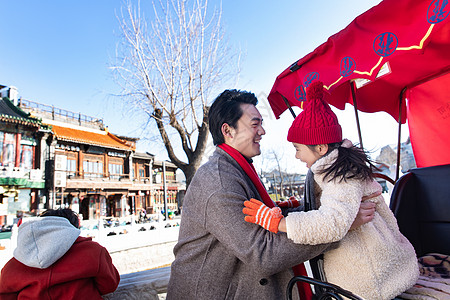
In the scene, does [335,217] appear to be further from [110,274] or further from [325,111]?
[110,274]

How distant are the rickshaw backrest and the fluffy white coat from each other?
42.1 inches

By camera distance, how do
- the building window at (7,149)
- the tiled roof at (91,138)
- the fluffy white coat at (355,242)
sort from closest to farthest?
the fluffy white coat at (355,242) → the building window at (7,149) → the tiled roof at (91,138)

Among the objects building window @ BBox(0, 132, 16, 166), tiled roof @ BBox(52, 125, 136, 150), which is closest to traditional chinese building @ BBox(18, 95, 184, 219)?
tiled roof @ BBox(52, 125, 136, 150)

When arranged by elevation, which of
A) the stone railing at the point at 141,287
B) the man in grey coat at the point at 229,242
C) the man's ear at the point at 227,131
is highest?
the man's ear at the point at 227,131

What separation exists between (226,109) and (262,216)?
2.63ft

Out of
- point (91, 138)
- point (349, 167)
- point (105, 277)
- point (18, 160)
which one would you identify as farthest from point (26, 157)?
point (349, 167)

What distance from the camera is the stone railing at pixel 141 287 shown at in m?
2.21

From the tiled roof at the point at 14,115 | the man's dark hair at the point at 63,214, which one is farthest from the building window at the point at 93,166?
the man's dark hair at the point at 63,214

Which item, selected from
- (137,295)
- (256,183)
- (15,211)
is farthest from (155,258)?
(15,211)

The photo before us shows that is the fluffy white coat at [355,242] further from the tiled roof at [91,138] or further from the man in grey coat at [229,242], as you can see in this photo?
the tiled roof at [91,138]

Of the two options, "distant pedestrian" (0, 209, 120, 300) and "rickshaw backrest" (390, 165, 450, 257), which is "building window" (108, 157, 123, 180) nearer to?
"distant pedestrian" (0, 209, 120, 300)

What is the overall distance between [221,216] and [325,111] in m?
0.87

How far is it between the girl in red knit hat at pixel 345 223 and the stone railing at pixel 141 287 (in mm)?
1569

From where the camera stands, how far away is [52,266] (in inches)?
69.7
